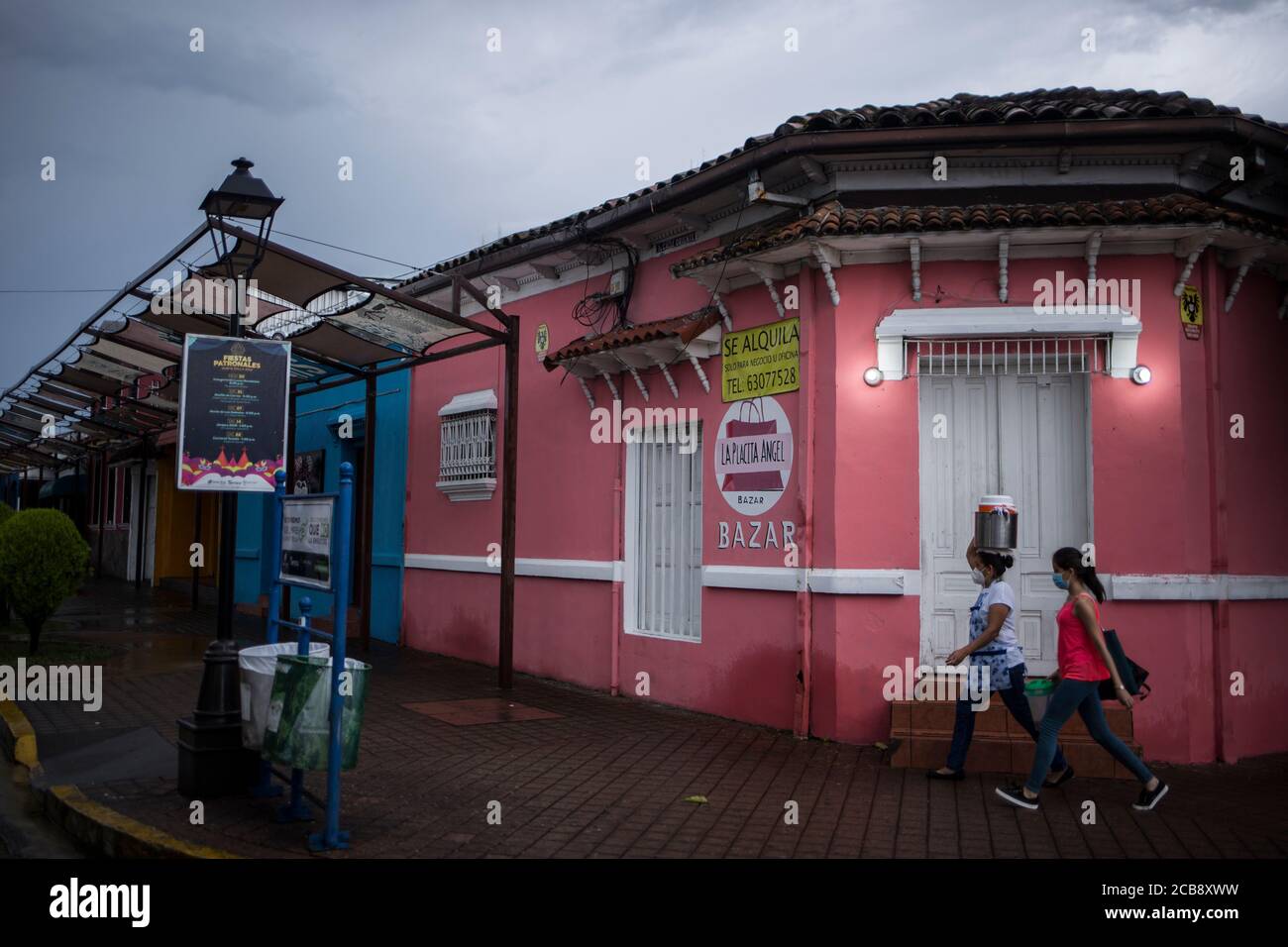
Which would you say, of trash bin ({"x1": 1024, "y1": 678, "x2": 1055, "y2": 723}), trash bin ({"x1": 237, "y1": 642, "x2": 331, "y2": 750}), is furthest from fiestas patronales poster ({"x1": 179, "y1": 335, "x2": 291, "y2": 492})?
trash bin ({"x1": 1024, "y1": 678, "x2": 1055, "y2": 723})

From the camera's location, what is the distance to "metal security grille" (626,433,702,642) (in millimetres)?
9281

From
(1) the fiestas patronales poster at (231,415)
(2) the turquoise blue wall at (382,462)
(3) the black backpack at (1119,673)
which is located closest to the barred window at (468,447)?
(2) the turquoise blue wall at (382,462)

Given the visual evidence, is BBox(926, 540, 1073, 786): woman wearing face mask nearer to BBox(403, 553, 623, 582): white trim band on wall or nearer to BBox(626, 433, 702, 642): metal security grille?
BBox(626, 433, 702, 642): metal security grille

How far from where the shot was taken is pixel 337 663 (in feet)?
16.0

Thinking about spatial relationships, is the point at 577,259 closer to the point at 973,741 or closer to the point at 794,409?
the point at 794,409

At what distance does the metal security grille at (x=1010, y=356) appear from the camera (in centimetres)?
748

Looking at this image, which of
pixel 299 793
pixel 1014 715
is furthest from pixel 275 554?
pixel 1014 715

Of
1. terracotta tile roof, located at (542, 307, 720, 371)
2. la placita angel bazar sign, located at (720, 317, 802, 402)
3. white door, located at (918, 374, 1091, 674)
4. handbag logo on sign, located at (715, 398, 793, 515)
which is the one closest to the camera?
white door, located at (918, 374, 1091, 674)

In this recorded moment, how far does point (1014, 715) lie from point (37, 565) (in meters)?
10.4

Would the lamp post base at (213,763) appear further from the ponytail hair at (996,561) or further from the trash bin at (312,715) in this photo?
the ponytail hair at (996,561)

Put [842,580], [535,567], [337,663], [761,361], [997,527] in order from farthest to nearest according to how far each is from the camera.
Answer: [535,567]
[761,361]
[842,580]
[997,527]
[337,663]

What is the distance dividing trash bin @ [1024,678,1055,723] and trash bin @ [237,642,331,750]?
15.1 feet

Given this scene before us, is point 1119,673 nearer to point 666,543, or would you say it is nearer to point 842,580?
point 842,580

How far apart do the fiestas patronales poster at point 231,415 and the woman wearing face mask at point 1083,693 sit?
4995 millimetres
